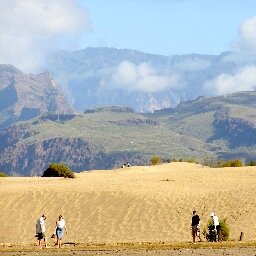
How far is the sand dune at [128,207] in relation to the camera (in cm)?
4512

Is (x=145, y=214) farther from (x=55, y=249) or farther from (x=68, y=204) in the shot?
(x=55, y=249)

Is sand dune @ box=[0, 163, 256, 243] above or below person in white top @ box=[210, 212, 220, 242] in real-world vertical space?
above

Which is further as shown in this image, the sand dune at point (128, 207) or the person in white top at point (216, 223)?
the sand dune at point (128, 207)

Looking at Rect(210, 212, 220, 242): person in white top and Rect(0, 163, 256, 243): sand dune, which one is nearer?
Rect(210, 212, 220, 242): person in white top

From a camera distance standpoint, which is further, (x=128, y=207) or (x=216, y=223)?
(x=128, y=207)

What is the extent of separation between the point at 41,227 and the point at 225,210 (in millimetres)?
17381

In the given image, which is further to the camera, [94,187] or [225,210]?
[94,187]

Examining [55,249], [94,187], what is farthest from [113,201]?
[55,249]

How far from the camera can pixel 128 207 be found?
51.7 meters

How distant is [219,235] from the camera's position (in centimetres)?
3734

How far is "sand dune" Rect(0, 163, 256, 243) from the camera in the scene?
45.1 m

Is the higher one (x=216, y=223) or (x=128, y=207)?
(x=128, y=207)

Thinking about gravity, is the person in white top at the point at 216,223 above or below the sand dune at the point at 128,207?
below

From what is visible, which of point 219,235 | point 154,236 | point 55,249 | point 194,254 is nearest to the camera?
point 194,254
